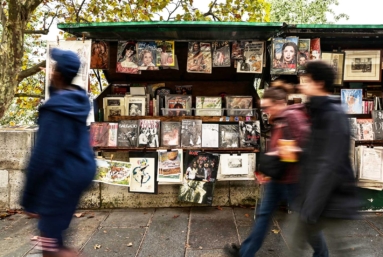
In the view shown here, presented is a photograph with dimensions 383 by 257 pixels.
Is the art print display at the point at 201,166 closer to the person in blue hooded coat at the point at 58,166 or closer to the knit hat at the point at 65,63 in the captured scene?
the person in blue hooded coat at the point at 58,166

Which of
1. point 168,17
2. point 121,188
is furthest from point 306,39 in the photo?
point 168,17

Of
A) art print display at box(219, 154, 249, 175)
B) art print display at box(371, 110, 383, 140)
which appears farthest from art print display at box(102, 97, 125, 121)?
art print display at box(371, 110, 383, 140)

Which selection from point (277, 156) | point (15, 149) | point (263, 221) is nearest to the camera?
point (277, 156)

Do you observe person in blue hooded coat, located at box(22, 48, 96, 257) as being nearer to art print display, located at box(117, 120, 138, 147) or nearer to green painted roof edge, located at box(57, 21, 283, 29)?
green painted roof edge, located at box(57, 21, 283, 29)

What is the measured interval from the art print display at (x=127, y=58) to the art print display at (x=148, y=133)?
0.78 m

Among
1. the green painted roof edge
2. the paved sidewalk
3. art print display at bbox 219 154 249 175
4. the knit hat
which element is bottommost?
the paved sidewalk

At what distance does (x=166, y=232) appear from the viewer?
428 centimetres

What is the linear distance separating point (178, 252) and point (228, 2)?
7.37 m

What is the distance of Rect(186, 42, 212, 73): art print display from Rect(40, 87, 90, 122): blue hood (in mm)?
2718

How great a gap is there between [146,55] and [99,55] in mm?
736

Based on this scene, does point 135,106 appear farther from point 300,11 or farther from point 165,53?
point 300,11

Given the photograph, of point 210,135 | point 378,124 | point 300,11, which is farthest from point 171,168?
point 300,11

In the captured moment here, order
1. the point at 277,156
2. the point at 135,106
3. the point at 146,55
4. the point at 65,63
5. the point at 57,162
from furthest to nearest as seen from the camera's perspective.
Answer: the point at 135,106 → the point at 146,55 → the point at 277,156 → the point at 65,63 → the point at 57,162

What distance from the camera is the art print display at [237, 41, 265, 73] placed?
475 centimetres
